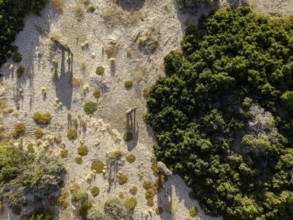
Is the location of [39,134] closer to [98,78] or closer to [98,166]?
[98,166]

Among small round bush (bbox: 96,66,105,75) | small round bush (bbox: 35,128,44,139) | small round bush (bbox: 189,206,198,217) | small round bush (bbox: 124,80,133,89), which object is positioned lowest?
small round bush (bbox: 189,206,198,217)

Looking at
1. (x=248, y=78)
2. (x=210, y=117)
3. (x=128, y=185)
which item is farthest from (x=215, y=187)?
(x=248, y=78)

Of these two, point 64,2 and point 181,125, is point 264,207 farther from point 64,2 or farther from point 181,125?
point 64,2

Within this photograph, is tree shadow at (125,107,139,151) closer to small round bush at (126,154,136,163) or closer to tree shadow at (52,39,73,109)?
small round bush at (126,154,136,163)

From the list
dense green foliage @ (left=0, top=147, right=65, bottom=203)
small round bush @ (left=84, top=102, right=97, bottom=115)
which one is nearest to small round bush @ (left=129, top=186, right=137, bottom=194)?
dense green foliage @ (left=0, top=147, right=65, bottom=203)

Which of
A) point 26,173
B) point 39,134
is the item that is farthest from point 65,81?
point 26,173

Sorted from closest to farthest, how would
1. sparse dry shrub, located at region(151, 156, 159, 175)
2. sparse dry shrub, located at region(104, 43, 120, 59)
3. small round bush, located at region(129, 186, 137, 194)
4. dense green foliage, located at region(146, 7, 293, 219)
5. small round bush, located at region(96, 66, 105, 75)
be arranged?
dense green foliage, located at region(146, 7, 293, 219), sparse dry shrub, located at region(151, 156, 159, 175), small round bush, located at region(129, 186, 137, 194), small round bush, located at region(96, 66, 105, 75), sparse dry shrub, located at region(104, 43, 120, 59)

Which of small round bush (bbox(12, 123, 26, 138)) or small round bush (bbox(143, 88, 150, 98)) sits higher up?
small round bush (bbox(143, 88, 150, 98))
